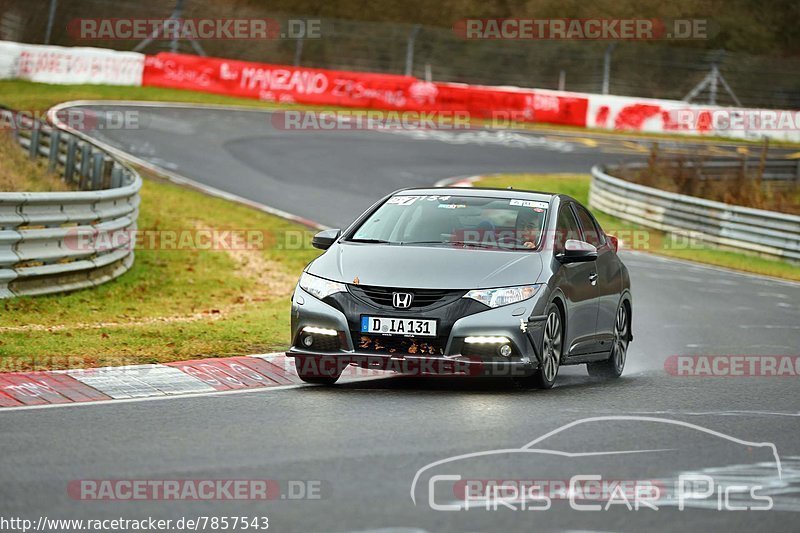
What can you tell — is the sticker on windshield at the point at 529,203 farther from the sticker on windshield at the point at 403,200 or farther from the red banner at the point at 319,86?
the red banner at the point at 319,86

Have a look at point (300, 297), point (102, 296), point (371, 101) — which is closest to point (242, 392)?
point (300, 297)

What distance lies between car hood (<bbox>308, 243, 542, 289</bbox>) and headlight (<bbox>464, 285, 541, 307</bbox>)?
43 mm

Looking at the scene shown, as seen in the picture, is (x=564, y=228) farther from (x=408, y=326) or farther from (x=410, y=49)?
(x=410, y=49)

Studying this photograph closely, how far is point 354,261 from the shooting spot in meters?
9.95

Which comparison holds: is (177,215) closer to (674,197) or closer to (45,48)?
(674,197)

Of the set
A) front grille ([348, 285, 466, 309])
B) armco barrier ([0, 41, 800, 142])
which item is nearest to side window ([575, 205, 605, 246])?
front grille ([348, 285, 466, 309])

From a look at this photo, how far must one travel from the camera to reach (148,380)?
9781 mm

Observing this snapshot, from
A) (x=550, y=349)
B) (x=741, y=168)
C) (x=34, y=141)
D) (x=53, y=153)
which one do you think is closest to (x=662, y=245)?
(x=741, y=168)

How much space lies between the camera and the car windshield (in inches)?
409

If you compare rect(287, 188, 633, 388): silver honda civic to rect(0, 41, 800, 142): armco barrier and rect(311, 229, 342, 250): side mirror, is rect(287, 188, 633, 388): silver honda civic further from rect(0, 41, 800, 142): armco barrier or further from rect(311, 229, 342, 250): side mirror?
rect(0, 41, 800, 142): armco barrier

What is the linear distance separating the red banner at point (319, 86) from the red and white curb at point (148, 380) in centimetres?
3070

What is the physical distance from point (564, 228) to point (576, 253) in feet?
2.46

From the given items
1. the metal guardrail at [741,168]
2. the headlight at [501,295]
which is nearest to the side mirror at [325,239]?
the headlight at [501,295]

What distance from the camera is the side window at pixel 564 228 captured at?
10.5m
